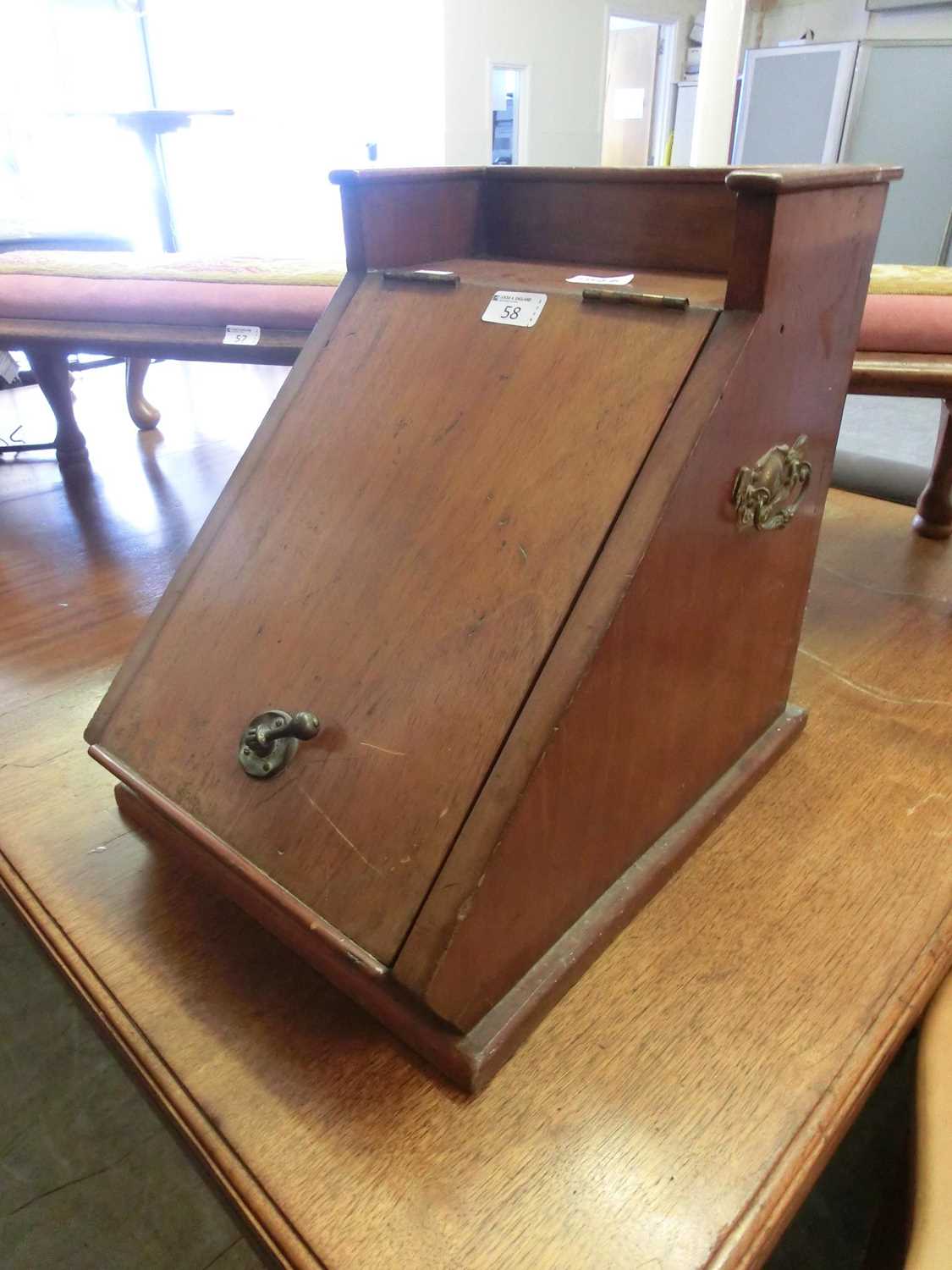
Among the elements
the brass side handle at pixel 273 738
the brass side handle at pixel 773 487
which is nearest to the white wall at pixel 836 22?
the brass side handle at pixel 773 487

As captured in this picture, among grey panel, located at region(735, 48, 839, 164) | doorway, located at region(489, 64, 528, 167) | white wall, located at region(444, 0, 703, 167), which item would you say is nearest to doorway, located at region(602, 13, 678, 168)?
white wall, located at region(444, 0, 703, 167)

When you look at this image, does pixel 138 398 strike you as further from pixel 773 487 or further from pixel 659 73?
pixel 659 73

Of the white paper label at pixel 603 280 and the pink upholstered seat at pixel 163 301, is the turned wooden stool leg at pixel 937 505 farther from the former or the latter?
the pink upholstered seat at pixel 163 301

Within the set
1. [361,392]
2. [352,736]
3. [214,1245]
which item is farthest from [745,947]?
[214,1245]

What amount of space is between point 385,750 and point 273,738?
3.2 inches

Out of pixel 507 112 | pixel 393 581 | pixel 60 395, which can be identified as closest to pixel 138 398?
pixel 60 395

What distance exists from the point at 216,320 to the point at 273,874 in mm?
822

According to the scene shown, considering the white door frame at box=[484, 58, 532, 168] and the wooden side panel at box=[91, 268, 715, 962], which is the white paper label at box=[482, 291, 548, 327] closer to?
the wooden side panel at box=[91, 268, 715, 962]

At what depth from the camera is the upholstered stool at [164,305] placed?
3.55 feet

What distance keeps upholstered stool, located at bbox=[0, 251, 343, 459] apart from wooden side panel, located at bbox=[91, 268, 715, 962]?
1.28ft

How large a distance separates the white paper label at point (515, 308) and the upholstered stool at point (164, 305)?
0.46 metres

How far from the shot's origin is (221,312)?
112 cm

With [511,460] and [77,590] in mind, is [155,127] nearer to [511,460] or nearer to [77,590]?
[77,590]

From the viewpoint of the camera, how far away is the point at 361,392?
0.69 metres
